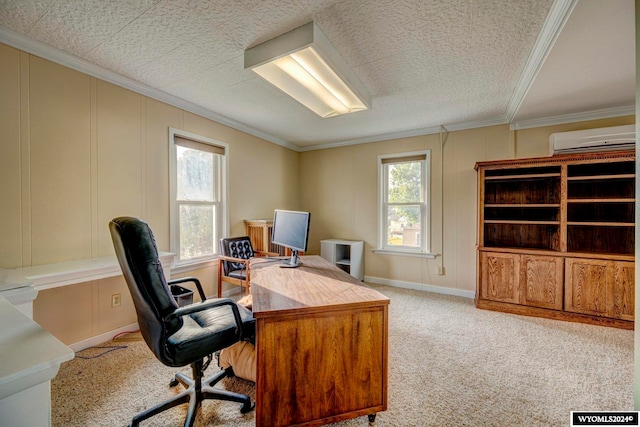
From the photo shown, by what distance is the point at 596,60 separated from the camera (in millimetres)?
2125

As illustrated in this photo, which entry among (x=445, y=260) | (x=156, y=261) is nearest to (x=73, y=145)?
(x=156, y=261)

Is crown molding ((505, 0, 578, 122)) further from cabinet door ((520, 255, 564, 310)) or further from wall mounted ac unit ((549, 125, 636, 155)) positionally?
cabinet door ((520, 255, 564, 310))

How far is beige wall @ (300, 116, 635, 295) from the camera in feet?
12.0

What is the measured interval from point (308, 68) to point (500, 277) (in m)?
3.24

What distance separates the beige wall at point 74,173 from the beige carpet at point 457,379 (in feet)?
1.73

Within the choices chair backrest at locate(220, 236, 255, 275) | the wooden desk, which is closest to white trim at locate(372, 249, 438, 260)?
chair backrest at locate(220, 236, 255, 275)

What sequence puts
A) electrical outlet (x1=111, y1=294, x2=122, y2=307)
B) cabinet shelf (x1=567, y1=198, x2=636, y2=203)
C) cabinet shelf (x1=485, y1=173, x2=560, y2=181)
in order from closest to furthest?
1. electrical outlet (x1=111, y1=294, x2=122, y2=307)
2. cabinet shelf (x1=567, y1=198, x2=636, y2=203)
3. cabinet shelf (x1=485, y1=173, x2=560, y2=181)

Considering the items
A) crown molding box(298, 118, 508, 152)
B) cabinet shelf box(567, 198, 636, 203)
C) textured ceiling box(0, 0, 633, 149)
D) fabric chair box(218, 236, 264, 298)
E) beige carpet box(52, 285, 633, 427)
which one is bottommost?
beige carpet box(52, 285, 633, 427)

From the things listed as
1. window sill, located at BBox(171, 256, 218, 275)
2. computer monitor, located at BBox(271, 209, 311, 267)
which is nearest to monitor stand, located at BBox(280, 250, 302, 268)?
computer monitor, located at BBox(271, 209, 311, 267)

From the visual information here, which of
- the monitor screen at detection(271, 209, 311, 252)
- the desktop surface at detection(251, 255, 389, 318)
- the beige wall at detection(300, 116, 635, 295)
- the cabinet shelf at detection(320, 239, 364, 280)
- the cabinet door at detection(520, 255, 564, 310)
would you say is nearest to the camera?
the desktop surface at detection(251, 255, 389, 318)

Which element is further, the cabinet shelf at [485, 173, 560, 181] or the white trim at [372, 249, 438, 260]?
the white trim at [372, 249, 438, 260]

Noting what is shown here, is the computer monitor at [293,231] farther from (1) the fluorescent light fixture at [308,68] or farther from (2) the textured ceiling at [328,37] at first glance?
(2) the textured ceiling at [328,37]

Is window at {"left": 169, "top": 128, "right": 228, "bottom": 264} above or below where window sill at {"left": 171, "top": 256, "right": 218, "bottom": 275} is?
above

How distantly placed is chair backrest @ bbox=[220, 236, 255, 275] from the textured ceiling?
1.72 m
